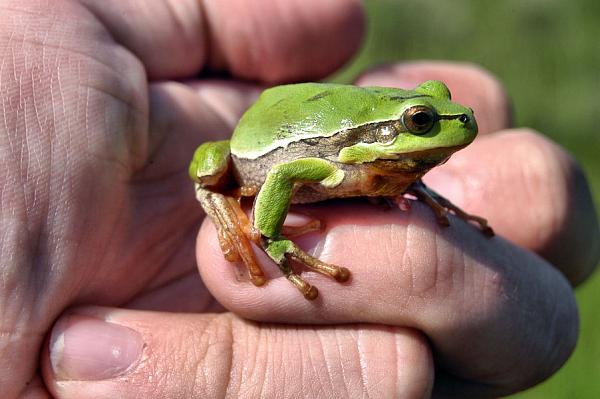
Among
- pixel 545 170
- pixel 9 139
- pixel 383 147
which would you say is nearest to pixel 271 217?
pixel 383 147

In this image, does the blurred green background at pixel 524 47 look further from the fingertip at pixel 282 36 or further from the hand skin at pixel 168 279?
the hand skin at pixel 168 279

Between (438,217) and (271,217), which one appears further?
(438,217)

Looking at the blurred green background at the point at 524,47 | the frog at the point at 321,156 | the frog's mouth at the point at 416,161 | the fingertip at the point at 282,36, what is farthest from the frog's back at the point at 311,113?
the blurred green background at the point at 524,47

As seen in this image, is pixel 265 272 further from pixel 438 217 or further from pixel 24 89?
pixel 24 89

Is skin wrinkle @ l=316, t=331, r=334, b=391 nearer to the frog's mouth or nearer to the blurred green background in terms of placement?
the frog's mouth

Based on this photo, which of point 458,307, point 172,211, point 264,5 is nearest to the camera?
point 458,307

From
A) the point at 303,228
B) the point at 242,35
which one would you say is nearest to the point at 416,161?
the point at 303,228

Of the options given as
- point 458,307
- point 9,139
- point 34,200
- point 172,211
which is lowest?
point 172,211

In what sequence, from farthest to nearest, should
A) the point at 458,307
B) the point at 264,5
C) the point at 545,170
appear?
the point at 264,5, the point at 545,170, the point at 458,307
